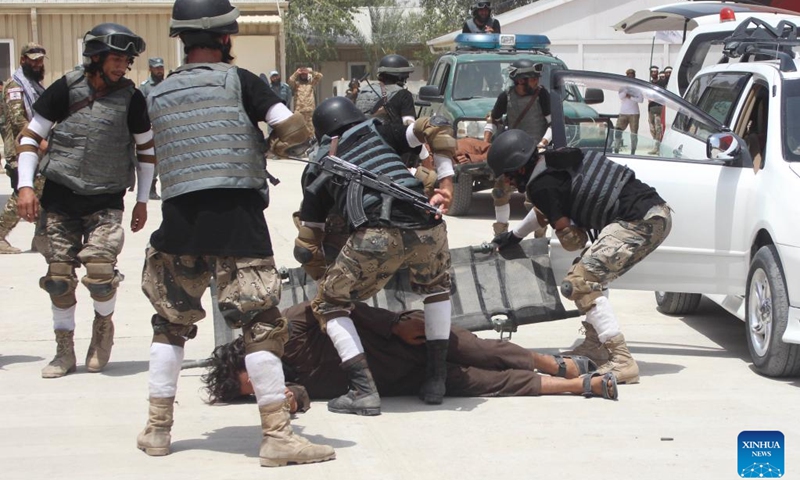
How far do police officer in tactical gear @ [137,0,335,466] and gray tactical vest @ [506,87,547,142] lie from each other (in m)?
6.57

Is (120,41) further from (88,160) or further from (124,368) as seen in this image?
(124,368)

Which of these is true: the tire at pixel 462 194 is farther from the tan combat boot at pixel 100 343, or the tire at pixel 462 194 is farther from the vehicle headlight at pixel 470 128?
the tan combat boot at pixel 100 343

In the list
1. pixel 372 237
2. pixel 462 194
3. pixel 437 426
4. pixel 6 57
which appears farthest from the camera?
pixel 6 57

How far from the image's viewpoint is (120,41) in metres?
6.18

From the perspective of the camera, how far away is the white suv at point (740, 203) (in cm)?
625

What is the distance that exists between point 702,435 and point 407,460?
4.79 ft

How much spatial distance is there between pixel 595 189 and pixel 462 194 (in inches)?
296

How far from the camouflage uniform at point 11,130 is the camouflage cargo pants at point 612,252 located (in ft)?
17.2

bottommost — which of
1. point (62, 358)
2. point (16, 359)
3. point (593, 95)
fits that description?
point (16, 359)

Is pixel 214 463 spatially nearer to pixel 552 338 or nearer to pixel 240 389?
pixel 240 389

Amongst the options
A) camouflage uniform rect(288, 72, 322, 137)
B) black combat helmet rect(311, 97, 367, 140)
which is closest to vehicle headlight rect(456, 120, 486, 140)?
black combat helmet rect(311, 97, 367, 140)

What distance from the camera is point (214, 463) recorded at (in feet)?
15.9

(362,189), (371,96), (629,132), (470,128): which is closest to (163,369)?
(362,189)

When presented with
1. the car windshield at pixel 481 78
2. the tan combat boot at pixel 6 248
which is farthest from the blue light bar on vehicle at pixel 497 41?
the tan combat boot at pixel 6 248
